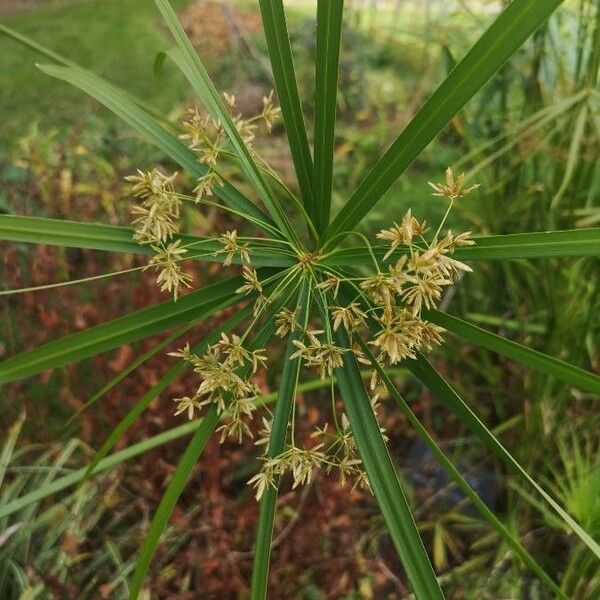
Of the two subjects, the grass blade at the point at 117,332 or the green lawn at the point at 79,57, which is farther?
the green lawn at the point at 79,57

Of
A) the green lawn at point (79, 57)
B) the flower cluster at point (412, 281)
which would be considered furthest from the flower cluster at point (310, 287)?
the green lawn at point (79, 57)

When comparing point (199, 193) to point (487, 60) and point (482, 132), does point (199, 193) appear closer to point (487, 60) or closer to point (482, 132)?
point (487, 60)

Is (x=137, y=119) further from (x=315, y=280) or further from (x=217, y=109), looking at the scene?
(x=315, y=280)

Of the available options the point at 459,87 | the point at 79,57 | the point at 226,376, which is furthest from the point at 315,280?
the point at 79,57

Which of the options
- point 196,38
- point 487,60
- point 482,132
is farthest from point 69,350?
point 196,38

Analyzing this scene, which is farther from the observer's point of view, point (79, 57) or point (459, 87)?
point (79, 57)

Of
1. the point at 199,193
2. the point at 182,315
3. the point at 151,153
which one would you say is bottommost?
the point at 151,153

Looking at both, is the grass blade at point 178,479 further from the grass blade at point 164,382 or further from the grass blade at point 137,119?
the grass blade at point 137,119
